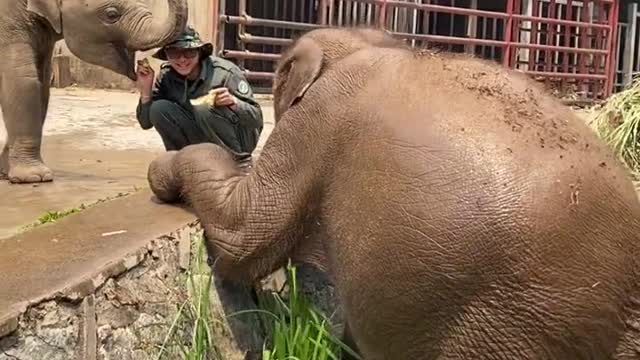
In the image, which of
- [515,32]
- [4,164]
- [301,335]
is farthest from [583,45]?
[301,335]

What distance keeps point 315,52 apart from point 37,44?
2.67m

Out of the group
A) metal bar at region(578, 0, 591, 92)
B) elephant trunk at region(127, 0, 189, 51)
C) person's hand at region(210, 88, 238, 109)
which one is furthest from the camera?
metal bar at region(578, 0, 591, 92)

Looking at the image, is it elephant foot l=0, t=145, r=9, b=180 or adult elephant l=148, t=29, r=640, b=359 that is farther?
elephant foot l=0, t=145, r=9, b=180

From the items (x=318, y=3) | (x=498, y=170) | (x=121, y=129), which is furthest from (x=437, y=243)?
(x=318, y=3)

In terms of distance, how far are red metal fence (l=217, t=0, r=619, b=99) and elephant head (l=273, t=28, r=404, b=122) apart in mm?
8387

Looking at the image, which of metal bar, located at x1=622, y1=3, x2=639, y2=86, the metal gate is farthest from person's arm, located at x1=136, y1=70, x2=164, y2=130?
metal bar, located at x1=622, y1=3, x2=639, y2=86

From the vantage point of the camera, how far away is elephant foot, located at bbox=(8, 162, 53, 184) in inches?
200

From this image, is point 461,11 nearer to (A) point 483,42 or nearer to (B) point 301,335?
(A) point 483,42

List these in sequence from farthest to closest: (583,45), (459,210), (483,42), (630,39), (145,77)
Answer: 1. (630,39)
2. (583,45)
3. (483,42)
4. (145,77)
5. (459,210)

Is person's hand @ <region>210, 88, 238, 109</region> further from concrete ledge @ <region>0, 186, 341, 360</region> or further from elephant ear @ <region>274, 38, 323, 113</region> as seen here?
elephant ear @ <region>274, 38, 323, 113</region>

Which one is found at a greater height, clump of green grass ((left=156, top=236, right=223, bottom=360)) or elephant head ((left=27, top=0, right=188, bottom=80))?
elephant head ((left=27, top=0, right=188, bottom=80))

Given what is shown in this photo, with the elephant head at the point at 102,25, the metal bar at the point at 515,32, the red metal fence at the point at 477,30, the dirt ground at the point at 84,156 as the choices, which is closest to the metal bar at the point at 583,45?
the red metal fence at the point at 477,30

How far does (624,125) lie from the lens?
5.86 metres

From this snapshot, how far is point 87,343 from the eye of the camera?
9.37ft
